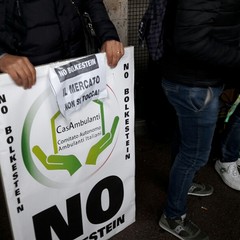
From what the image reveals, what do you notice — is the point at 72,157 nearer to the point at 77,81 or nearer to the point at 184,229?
the point at 77,81

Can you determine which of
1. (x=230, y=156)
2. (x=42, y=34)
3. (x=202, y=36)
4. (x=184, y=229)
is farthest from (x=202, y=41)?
(x=230, y=156)

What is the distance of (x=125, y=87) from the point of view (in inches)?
55.3

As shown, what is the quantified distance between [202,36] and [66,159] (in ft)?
2.30

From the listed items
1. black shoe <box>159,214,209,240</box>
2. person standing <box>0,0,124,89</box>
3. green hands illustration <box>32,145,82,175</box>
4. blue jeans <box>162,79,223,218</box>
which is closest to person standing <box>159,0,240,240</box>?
blue jeans <box>162,79,223,218</box>

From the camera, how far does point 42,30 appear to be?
1229 millimetres

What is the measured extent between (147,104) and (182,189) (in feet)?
3.37

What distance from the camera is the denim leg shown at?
6.34 feet

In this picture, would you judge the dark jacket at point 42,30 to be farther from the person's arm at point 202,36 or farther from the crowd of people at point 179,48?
the person's arm at point 202,36

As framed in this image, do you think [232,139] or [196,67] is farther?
[232,139]

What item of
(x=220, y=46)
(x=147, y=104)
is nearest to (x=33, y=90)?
(x=220, y=46)

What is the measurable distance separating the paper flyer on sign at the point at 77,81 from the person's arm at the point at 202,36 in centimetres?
31

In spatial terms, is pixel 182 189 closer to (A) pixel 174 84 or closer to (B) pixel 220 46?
(A) pixel 174 84

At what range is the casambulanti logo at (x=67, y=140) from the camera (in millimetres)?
1201

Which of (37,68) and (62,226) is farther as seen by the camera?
(62,226)
